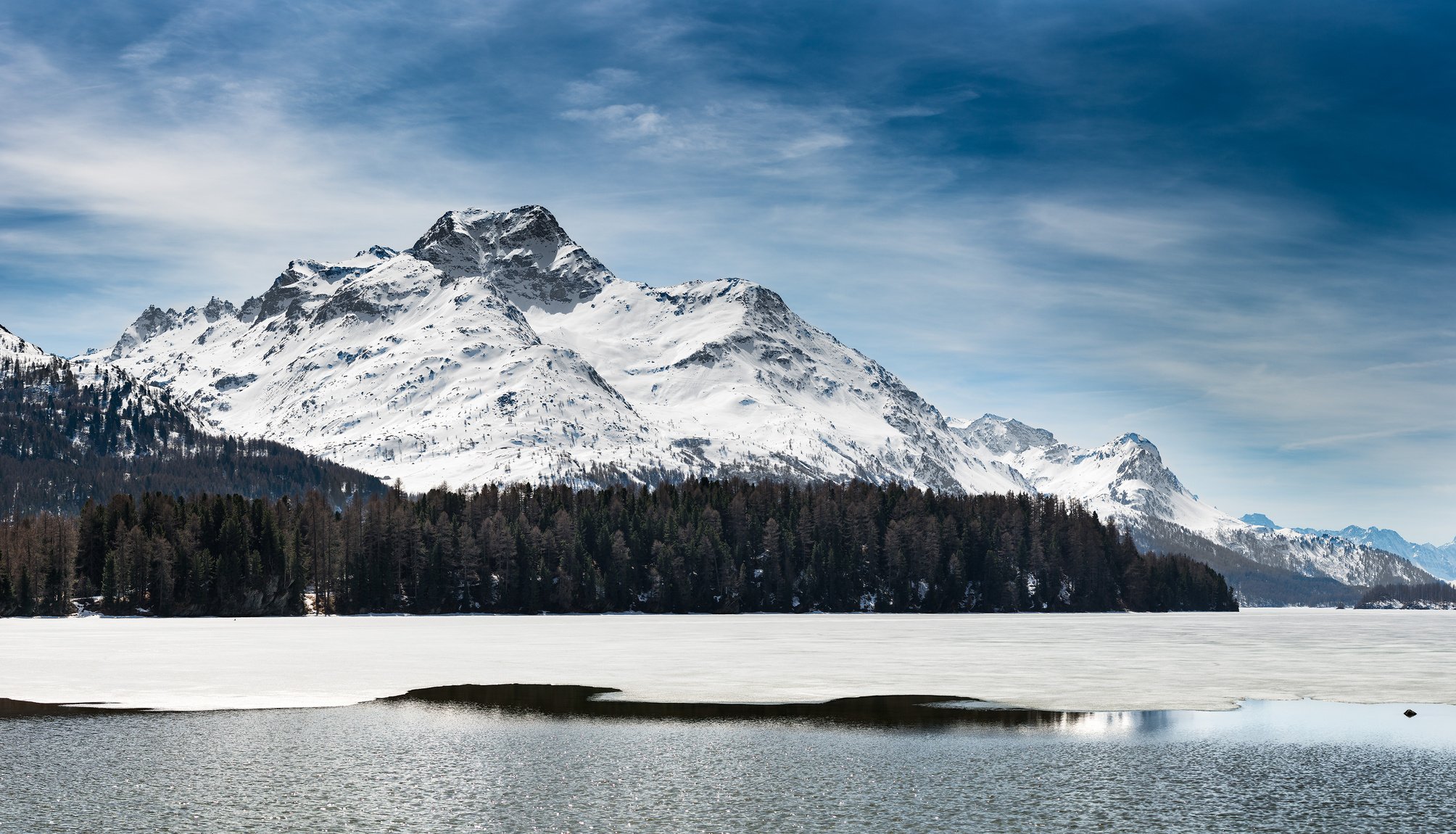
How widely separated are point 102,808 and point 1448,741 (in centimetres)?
4628

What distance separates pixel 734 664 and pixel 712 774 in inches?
1587

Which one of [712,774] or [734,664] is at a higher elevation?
[734,664]

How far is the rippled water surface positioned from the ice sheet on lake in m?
7.80

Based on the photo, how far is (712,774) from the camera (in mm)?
38906

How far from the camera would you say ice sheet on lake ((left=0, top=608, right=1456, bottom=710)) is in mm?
60312

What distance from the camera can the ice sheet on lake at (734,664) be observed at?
6031 centimetres

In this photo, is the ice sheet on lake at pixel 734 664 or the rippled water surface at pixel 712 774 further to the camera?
the ice sheet on lake at pixel 734 664

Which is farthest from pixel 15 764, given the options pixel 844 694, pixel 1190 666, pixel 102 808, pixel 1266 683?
pixel 1190 666

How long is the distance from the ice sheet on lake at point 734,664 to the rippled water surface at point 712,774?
307 inches

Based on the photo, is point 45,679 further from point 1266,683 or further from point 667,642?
point 1266,683

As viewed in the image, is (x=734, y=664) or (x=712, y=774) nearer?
(x=712, y=774)

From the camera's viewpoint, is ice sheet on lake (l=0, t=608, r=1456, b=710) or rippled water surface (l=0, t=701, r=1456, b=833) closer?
rippled water surface (l=0, t=701, r=1456, b=833)

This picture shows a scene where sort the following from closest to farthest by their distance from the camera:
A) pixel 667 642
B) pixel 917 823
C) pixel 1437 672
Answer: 1. pixel 917 823
2. pixel 1437 672
3. pixel 667 642

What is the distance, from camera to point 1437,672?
245ft
